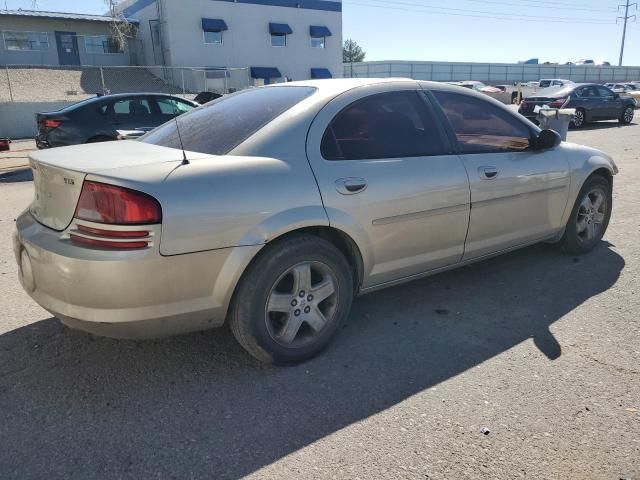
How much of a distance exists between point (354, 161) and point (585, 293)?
89.3 inches

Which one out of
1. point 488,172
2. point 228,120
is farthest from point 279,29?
point 228,120

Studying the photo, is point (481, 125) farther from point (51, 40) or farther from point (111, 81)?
point (51, 40)

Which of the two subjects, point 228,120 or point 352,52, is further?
point 352,52

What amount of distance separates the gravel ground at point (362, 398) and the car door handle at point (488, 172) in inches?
37.7

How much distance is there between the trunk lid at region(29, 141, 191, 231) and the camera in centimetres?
259

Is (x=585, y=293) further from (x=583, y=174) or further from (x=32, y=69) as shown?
(x=32, y=69)

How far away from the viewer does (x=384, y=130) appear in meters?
3.45

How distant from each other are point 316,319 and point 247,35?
3223 centimetres

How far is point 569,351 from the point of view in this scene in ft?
10.5

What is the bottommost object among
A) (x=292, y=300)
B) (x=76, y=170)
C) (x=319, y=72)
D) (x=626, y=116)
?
(x=626, y=116)

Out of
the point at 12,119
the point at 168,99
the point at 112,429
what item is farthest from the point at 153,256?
the point at 12,119

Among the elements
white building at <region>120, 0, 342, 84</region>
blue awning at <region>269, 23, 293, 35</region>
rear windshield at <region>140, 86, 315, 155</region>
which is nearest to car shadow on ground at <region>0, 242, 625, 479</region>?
rear windshield at <region>140, 86, 315, 155</region>

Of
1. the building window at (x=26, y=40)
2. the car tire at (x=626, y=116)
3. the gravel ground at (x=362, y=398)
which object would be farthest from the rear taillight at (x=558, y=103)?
the building window at (x=26, y=40)

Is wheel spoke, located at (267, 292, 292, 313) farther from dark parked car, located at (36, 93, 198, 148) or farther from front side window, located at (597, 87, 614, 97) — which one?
front side window, located at (597, 87, 614, 97)
